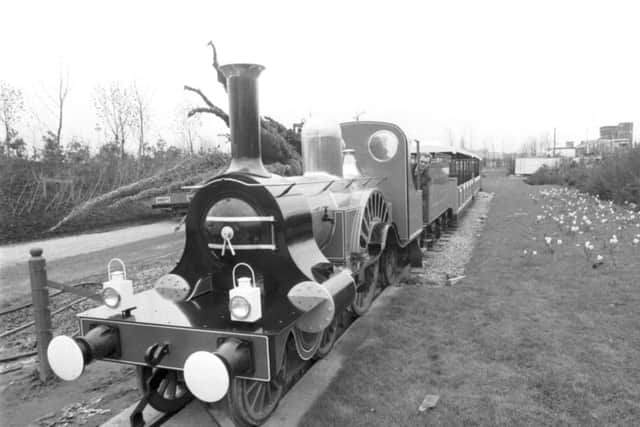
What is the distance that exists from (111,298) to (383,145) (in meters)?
4.82

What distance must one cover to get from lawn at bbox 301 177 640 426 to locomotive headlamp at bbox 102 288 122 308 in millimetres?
1710

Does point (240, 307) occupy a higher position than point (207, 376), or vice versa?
point (240, 307)

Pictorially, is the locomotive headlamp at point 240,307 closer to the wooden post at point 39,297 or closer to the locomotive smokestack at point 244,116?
the locomotive smokestack at point 244,116

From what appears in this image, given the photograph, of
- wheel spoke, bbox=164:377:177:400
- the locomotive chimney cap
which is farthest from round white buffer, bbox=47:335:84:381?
the locomotive chimney cap

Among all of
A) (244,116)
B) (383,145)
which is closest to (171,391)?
(244,116)

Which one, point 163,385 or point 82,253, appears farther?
point 82,253

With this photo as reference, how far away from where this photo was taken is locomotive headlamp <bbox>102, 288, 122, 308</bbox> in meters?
3.37

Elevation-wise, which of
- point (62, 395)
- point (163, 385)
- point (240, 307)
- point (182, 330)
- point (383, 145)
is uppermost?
point (383, 145)

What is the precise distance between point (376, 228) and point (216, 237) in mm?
2723

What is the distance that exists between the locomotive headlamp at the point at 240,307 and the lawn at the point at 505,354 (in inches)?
44.2

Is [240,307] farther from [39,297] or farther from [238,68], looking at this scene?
[39,297]

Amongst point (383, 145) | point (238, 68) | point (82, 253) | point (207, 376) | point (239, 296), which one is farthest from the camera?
point (82, 253)

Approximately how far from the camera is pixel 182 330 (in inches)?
122

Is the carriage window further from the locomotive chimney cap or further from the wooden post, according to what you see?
the wooden post
